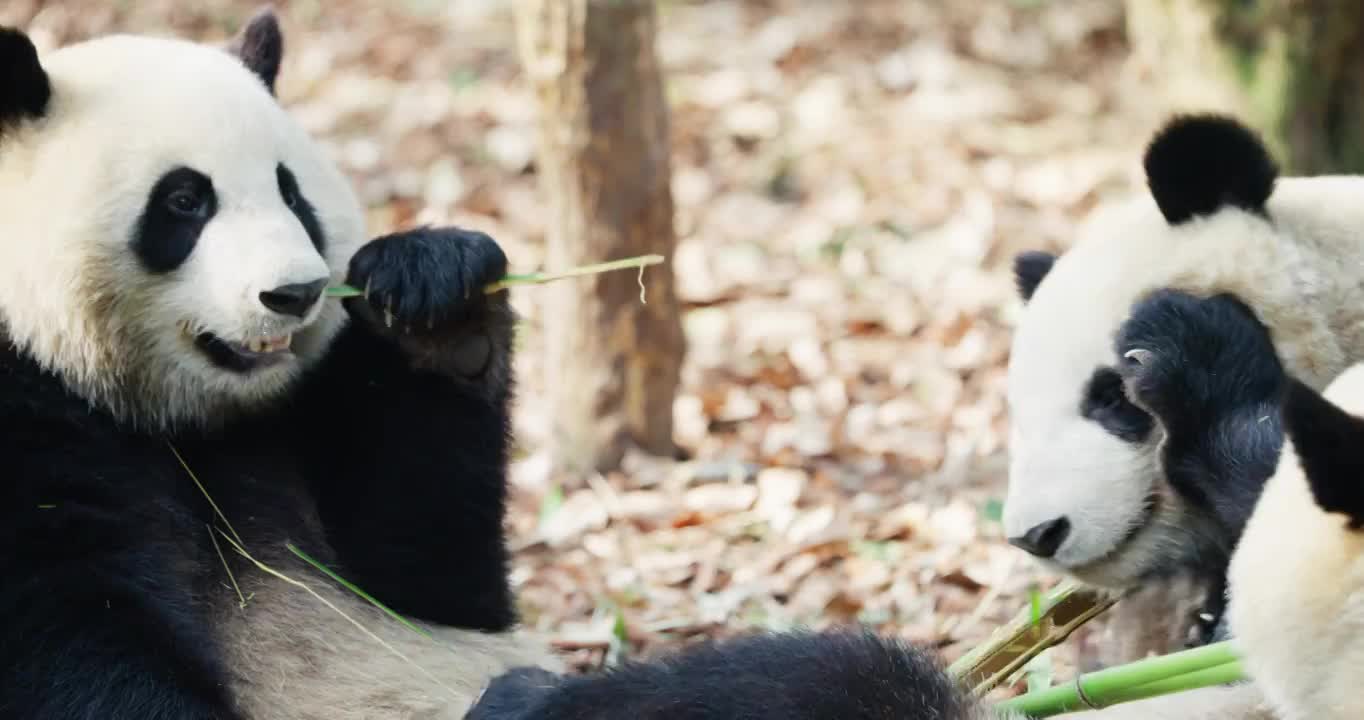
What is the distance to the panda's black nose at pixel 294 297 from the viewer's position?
3.32 meters

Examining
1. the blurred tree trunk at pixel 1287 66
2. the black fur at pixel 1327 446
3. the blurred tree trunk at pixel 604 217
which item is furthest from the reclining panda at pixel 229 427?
the blurred tree trunk at pixel 1287 66

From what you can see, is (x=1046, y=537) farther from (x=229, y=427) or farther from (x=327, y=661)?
(x=229, y=427)

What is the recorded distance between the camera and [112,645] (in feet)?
10.5

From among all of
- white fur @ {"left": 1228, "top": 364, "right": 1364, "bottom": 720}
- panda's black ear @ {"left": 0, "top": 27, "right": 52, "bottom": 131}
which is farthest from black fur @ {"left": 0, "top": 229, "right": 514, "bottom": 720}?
white fur @ {"left": 1228, "top": 364, "right": 1364, "bottom": 720}

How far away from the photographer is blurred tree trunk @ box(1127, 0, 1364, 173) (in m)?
6.14

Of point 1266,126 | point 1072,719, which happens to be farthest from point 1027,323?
point 1266,126

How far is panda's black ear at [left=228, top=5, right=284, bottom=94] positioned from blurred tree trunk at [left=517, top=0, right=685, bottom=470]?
172cm

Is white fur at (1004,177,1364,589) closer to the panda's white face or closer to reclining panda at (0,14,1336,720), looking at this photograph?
the panda's white face

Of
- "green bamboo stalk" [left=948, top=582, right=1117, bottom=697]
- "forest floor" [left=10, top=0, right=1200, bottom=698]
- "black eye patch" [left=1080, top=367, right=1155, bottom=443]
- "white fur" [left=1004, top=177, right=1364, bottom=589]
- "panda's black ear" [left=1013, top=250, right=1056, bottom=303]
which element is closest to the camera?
"white fur" [left=1004, top=177, right=1364, bottom=589]

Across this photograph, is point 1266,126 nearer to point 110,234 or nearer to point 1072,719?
point 1072,719

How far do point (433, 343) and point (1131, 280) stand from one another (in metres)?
1.62

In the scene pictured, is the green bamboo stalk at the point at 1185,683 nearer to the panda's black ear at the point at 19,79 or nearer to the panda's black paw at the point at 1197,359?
the panda's black paw at the point at 1197,359

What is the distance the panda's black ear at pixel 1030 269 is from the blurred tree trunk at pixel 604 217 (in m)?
2.09

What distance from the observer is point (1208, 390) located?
11.1 feet
